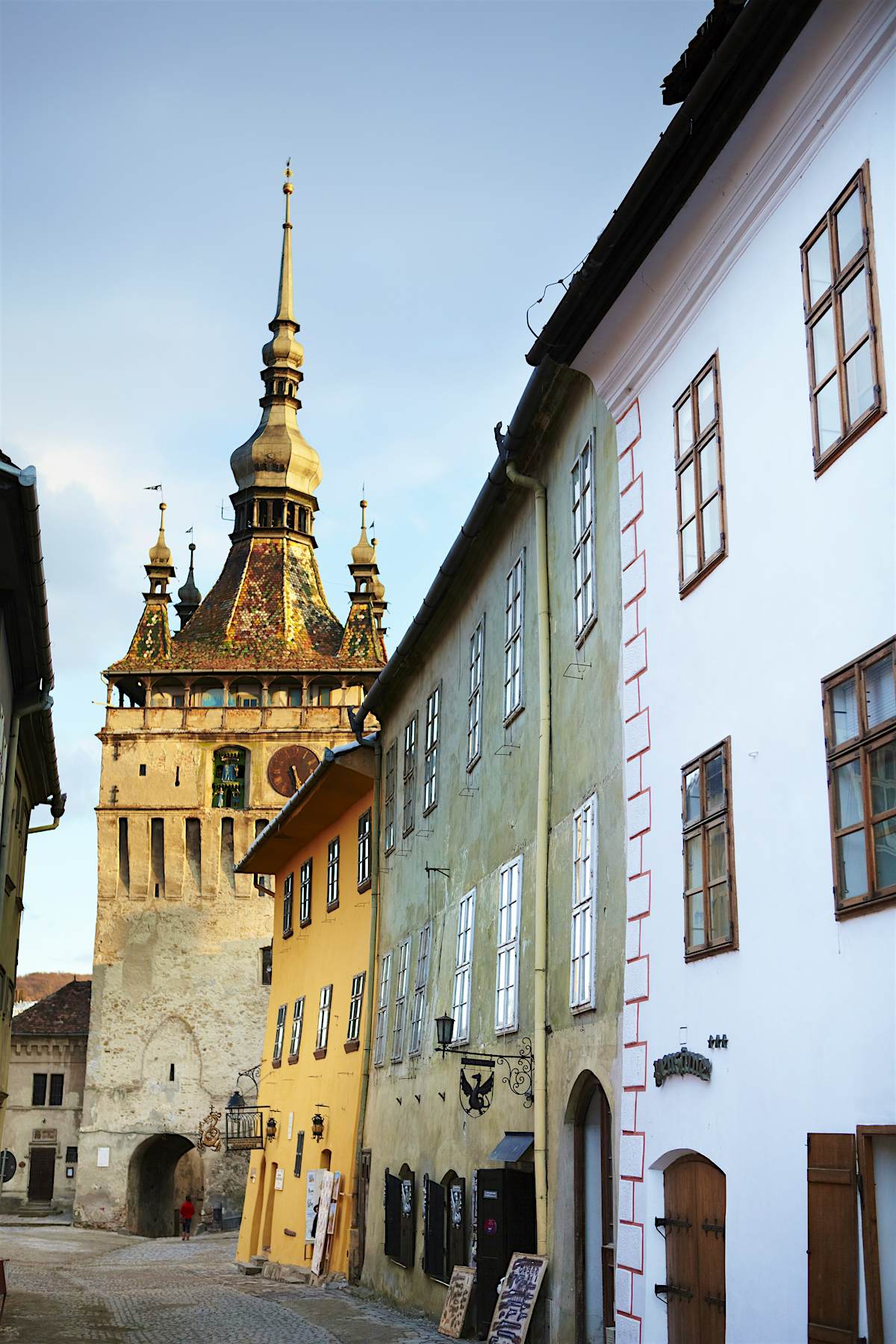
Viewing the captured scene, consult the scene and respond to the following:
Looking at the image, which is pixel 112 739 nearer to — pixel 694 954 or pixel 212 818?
pixel 212 818

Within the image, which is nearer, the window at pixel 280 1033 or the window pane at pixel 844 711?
the window pane at pixel 844 711

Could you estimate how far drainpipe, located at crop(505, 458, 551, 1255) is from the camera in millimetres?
13133

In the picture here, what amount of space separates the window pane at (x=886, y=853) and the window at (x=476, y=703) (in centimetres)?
1059

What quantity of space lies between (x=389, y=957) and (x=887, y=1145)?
17.0 meters

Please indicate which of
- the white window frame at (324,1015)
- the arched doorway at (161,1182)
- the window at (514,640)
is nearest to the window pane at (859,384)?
the window at (514,640)

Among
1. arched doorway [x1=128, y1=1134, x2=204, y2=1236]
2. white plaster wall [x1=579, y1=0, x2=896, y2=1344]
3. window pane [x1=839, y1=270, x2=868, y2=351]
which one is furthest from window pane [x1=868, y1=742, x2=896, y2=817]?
arched doorway [x1=128, y1=1134, x2=204, y2=1236]

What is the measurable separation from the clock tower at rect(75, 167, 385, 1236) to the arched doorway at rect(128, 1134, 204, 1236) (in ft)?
0.36

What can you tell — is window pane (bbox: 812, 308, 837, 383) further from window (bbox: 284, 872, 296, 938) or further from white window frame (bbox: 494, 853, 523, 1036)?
window (bbox: 284, 872, 296, 938)

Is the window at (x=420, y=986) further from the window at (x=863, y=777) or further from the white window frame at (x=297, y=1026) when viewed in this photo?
the window at (x=863, y=777)

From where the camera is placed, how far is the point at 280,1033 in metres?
32.9

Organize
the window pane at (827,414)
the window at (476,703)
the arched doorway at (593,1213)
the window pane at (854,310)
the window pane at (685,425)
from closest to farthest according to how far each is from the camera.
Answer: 1. the window pane at (854,310)
2. the window pane at (827,414)
3. the window pane at (685,425)
4. the arched doorway at (593,1213)
5. the window at (476,703)

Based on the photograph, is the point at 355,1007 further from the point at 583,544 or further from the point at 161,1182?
the point at 161,1182

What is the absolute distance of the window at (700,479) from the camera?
9.55 m

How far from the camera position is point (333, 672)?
6088cm
